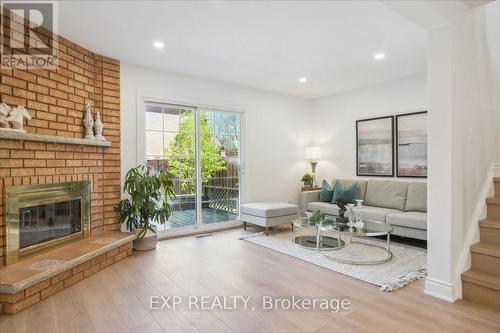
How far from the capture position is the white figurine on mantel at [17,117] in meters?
2.56

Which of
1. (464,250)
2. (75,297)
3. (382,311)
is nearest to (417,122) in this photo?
(464,250)

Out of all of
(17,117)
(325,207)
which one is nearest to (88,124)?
(17,117)

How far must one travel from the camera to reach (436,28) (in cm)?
238

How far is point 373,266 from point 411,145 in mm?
2505

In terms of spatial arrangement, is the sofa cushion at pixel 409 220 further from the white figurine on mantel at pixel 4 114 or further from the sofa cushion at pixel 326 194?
the white figurine on mantel at pixel 4 114

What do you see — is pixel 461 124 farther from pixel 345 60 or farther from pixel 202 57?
pixel 202 57

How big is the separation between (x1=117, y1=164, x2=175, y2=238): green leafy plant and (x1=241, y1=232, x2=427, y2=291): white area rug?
1.39 metres

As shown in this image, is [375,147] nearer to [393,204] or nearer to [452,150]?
[393,204]

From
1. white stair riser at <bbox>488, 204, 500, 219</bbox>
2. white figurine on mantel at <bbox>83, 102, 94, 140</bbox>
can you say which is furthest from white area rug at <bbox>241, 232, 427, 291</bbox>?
white figurine on mantel at <bbox>83, 102, 94, 140</bbox>

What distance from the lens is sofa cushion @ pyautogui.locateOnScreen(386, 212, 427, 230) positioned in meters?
3.63

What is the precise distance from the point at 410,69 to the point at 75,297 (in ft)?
16.7

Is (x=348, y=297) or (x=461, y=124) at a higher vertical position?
(x=461, y=124)

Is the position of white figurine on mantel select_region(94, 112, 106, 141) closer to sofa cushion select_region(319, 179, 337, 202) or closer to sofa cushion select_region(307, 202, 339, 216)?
sofa cushion select_region(307, 202, 339, 216)

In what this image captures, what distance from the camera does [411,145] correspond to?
471 cm
